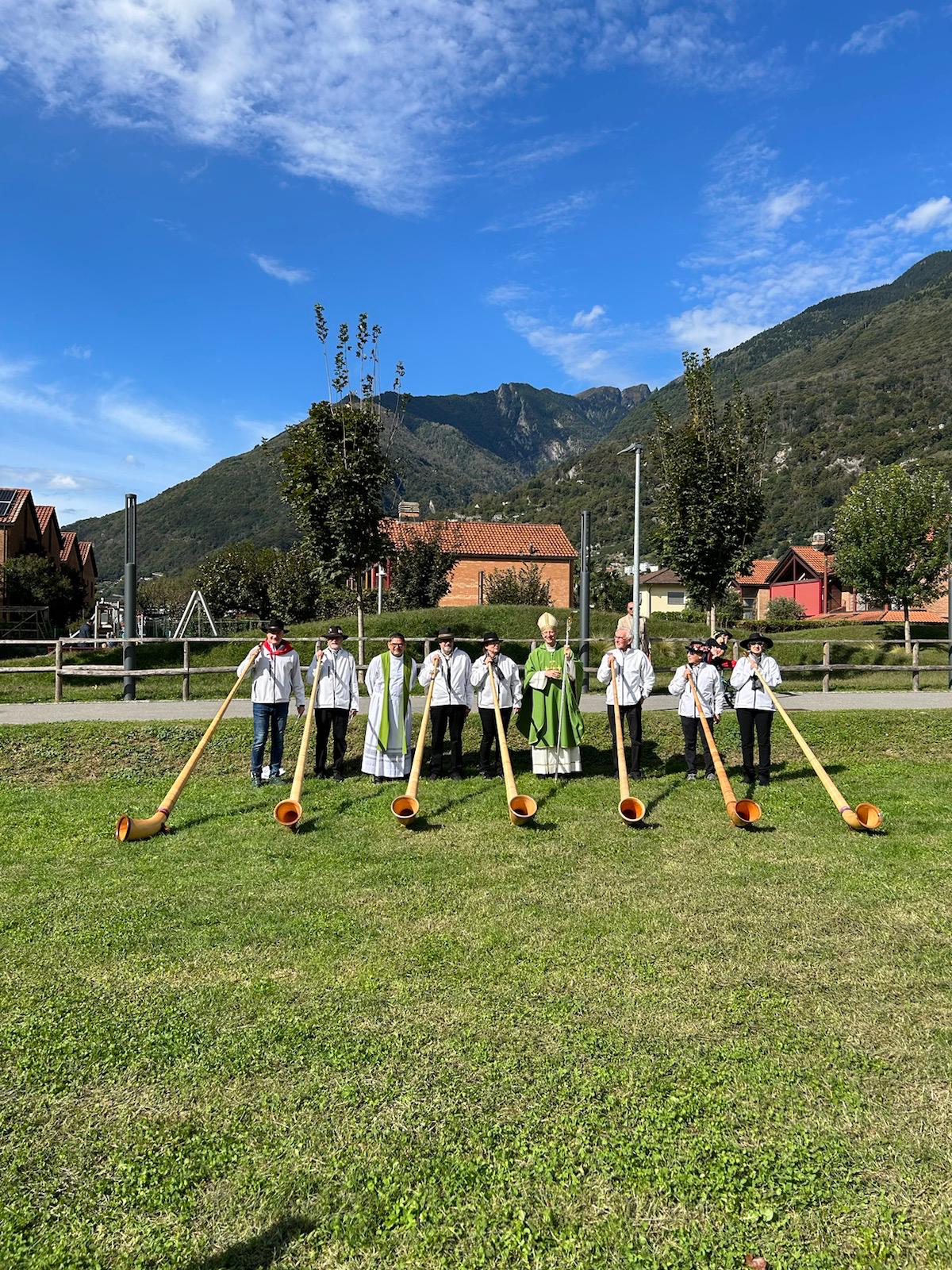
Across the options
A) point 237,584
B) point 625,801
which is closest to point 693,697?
point 625,801

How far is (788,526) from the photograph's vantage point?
98625mm

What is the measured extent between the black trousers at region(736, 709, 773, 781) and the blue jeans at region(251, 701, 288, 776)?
565 centimetres

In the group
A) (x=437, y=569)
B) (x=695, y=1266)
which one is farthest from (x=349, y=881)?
(x=437, y=569)

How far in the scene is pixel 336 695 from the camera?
1012 cm

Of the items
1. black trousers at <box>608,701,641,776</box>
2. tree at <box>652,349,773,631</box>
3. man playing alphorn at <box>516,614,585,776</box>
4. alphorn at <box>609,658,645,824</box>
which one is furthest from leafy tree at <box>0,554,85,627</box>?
alphorn at <box>609,658,645,824</box>

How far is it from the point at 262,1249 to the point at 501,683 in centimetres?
776

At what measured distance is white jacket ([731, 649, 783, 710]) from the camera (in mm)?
9992

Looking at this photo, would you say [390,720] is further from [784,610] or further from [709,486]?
[784,610]

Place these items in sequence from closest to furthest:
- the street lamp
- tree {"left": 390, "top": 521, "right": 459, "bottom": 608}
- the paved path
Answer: the paved path
the street lamp
tree {"left": 390, "top": 521, "right": 459, "bottom": 608}

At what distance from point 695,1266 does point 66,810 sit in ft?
26.9

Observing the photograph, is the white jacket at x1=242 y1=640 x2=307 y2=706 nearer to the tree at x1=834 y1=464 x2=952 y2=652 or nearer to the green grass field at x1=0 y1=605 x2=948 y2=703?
the green grass field at x1=0 y1=605 x2=948 y2=703

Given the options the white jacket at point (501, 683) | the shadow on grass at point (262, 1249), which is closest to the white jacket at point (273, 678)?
the white jacket at point (501, 683)

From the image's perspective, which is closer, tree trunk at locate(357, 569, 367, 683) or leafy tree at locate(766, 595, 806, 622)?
tree trunk at locate(357, 569, 367, 683)

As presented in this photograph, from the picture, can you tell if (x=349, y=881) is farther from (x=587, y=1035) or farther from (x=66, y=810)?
(x=66, y=810)
